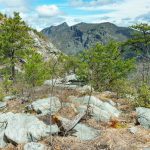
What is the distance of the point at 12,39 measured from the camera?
4684cm

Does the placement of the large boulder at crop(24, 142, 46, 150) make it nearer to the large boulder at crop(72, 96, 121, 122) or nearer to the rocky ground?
the rocky ground

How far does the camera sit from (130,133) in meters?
14.6

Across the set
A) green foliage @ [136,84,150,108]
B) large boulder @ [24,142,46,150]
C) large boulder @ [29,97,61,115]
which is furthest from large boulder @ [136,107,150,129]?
large boulder @ [24,142,46,150]

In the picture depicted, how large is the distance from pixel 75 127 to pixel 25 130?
6.74 feet

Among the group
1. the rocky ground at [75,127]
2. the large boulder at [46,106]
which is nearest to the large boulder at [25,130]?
the rocky ground at [75,127]

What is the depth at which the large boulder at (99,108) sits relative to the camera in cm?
1611

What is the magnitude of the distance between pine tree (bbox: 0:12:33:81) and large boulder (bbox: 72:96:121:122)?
29.4 meters

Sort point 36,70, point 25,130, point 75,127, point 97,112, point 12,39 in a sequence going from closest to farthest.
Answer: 1. point 25,130
2. point 75,127
3. point 97,112
4. point 36,70
5. point 12,39

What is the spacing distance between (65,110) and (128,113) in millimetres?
3295

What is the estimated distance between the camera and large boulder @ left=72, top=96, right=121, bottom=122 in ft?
52.9

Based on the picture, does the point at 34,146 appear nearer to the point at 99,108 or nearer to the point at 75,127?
the point at 75,127

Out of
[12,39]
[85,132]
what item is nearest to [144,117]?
[85,132]

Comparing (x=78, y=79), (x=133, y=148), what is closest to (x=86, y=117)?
(x=133, y=148)

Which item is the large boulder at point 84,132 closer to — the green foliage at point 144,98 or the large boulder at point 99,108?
the large boulder at point 99,108
